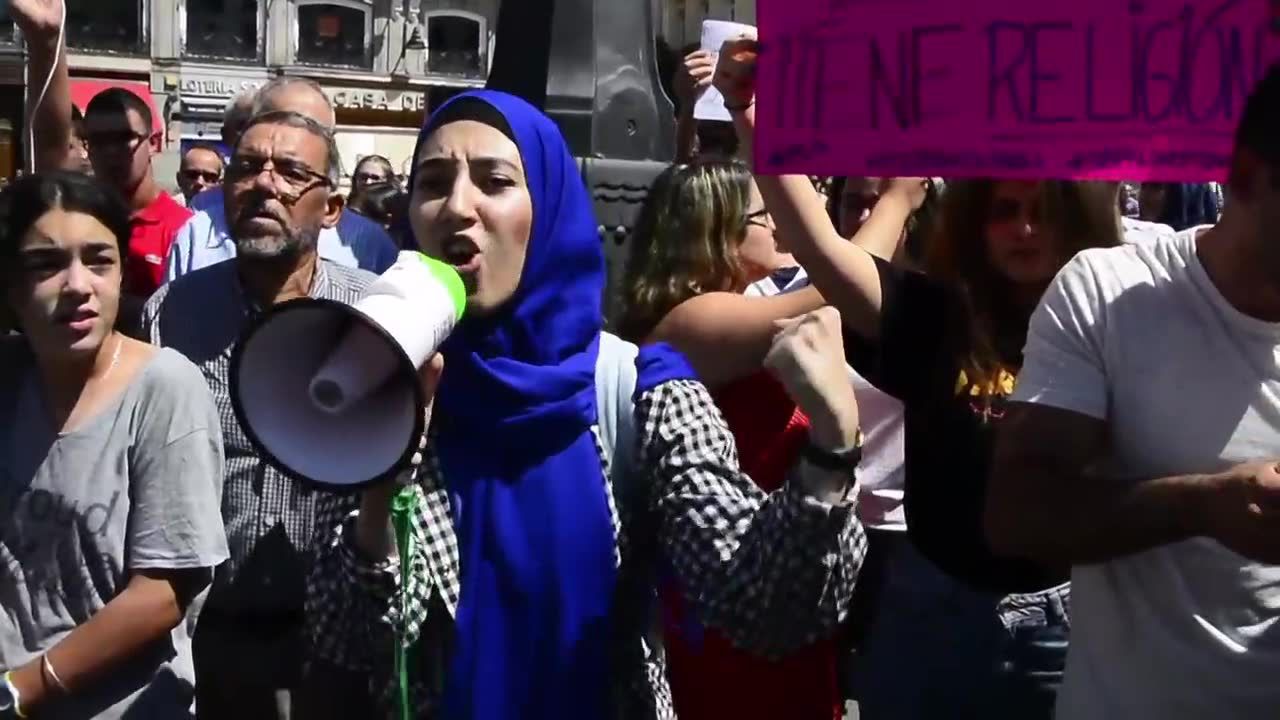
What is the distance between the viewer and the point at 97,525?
2.75m

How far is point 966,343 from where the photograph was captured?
287cm

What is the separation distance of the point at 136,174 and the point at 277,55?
87.0 ft

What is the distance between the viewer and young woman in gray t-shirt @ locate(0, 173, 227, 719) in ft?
8.94

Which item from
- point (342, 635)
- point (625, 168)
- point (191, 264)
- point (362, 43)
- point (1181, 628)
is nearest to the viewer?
point (1181, 628)

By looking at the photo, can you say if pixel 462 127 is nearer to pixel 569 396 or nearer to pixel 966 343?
pixel 569 396

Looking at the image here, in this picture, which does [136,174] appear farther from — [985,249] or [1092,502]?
[1092,502]

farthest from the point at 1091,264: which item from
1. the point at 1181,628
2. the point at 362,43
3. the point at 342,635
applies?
the point at 362,43

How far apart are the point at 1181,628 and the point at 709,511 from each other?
0.64 m

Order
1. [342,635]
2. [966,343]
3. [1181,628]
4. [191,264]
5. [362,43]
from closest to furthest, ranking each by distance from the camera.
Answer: [1181,628], [342,635], [966,343], [191,264], [362,43]

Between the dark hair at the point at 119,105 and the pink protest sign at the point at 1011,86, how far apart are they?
3108 mm

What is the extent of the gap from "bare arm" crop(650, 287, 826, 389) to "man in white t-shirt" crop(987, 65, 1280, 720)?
3.44 ft

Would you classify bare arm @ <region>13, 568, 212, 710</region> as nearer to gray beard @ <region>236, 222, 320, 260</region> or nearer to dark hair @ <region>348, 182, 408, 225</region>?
gray beard @ <region>236, 222, 320, 260</region>

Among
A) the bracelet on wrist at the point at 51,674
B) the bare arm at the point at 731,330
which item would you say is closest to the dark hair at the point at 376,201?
the bare arm at the point at 731,330

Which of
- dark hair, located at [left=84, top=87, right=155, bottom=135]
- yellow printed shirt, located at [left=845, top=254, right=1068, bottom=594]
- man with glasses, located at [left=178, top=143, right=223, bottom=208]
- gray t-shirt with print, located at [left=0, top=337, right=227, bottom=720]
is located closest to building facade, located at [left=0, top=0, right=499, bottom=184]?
man with glasses, located at [left=178, top=143, right=223, bottom=208]
